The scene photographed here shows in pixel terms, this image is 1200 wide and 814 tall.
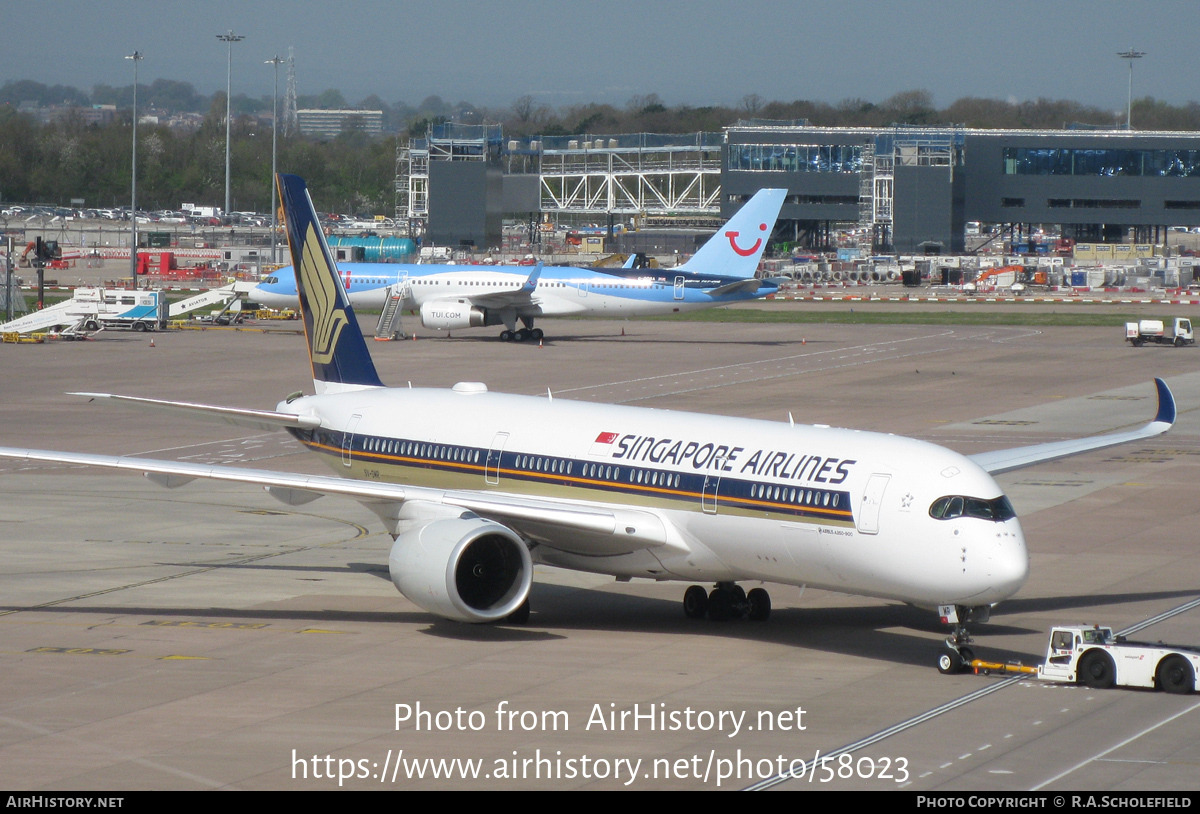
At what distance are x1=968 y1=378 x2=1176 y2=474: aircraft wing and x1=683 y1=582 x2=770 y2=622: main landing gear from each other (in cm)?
483

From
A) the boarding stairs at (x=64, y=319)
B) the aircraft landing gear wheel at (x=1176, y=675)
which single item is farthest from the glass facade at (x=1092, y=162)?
the aircraft landing gear wheel at (x=1176, y=675)

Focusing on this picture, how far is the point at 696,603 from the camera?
26.6m

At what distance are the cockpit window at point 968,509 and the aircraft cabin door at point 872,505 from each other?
2.77 feet

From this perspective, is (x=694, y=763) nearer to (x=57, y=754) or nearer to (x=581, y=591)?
(x=57, y=754)

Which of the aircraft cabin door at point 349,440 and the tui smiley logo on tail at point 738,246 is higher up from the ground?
the tui smiley logo on tail at point 738,246

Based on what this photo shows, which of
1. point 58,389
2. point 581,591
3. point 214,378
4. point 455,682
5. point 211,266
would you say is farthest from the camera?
point 211,266

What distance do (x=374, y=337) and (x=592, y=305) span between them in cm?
1334

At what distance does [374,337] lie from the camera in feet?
294

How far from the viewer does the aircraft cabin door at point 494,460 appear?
2744 cm

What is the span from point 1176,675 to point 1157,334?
68849 mm

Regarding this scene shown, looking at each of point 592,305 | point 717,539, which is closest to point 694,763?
point 717,539

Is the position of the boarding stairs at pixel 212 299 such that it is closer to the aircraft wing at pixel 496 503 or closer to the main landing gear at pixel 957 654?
the aircraft wing at pixel 496 503

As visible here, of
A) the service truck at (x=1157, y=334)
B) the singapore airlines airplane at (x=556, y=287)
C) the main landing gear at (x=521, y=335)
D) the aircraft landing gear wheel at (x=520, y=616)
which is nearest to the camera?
the aircraft landing gear wheel at (x=520, y=616)

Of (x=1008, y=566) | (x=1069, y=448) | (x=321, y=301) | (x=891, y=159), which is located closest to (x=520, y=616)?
(x=1008, y=566)
